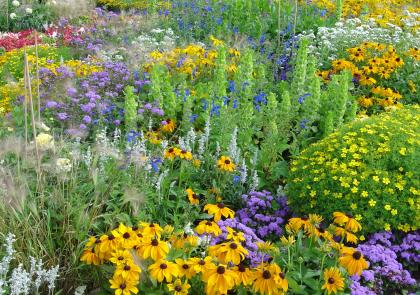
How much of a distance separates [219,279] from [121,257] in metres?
0.53

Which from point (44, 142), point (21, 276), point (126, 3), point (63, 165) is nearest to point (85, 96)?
point (44, 142)

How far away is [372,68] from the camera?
21.8 ft

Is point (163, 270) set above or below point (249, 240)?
above

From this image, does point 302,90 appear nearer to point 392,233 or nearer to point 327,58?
point 327,58

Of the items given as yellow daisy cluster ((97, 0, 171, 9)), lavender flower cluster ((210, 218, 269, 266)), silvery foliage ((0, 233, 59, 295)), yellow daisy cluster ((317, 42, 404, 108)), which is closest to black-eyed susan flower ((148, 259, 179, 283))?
silvery foliage ((0, 233, 59, 295))

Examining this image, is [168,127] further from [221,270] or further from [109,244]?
[221,270]

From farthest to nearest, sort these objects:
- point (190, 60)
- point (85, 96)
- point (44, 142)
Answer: point (190, 60), point (85, 96), point (44, 142)

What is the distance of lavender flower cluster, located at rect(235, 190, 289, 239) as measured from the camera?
13.9 feet

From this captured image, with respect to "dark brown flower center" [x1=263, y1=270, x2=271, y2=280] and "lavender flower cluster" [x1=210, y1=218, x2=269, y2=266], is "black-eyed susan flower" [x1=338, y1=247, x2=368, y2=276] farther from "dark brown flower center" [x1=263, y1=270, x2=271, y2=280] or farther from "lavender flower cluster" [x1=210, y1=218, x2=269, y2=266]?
"lavender flower cluster" [x1=210, y1=218, x2=269, y2=266]

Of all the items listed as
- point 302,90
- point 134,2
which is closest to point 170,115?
point 302,90

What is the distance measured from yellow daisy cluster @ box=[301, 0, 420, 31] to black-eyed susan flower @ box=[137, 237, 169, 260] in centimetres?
673

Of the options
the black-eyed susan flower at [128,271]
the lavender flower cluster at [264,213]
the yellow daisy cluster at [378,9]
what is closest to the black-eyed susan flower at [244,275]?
the black-eyed susan flower at [128,271]

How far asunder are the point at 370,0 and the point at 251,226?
24.4 ft

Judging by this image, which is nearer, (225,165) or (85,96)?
(225,165)
